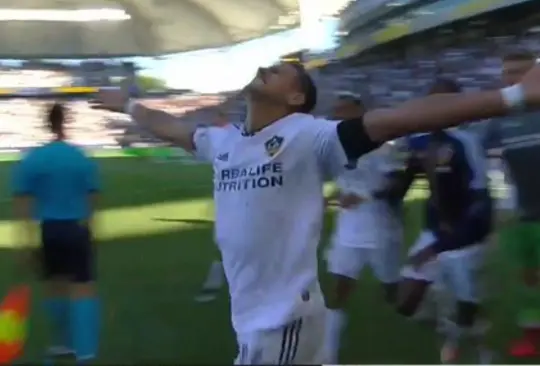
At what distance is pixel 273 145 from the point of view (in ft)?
10.6

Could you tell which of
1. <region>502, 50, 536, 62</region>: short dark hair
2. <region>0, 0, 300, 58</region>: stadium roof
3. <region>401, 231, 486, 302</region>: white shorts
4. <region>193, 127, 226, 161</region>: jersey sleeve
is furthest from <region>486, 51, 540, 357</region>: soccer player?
<region>0, 0, 300, 58</region>: stadium roof

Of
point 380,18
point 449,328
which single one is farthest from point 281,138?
Result: point 380,18

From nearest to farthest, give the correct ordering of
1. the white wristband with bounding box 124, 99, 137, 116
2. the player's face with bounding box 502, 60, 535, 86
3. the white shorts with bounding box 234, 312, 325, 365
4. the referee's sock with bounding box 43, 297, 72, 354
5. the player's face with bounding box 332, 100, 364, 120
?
the white shorts with bounding box 234, 312, 325, 365, the white wristband with bounding box 124, 99, 137, 116, the player's face with bounding box 502, 60, 535, 86, the referee's sock with bounding box 43, 297, 72, 354, the player's face with bounding box 332, 100, 364, 120

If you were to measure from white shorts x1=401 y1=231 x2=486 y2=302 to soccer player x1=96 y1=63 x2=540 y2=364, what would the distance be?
9.12 feet

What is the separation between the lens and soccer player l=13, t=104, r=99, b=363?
5715mm

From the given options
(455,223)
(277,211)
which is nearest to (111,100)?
(277,211)

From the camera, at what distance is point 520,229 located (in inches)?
254

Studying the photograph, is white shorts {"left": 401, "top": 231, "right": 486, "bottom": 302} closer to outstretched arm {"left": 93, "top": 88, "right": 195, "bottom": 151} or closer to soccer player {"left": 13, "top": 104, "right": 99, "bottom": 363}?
soccer player {"left": 13, "top": 104, "right": 99, "bottom": 363}

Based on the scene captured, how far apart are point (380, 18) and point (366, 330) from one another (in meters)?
19.7

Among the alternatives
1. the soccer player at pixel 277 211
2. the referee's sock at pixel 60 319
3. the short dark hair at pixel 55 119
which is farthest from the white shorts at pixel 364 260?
the soccer player at pixel 277 211

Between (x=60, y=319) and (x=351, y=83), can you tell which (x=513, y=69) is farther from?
(x=351, y=83)

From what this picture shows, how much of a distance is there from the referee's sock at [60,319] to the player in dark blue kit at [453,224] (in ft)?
5.99

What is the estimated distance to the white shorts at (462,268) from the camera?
236 inches

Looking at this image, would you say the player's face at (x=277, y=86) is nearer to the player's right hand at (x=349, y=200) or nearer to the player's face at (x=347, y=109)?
the player's face at (x=347, y=109)
